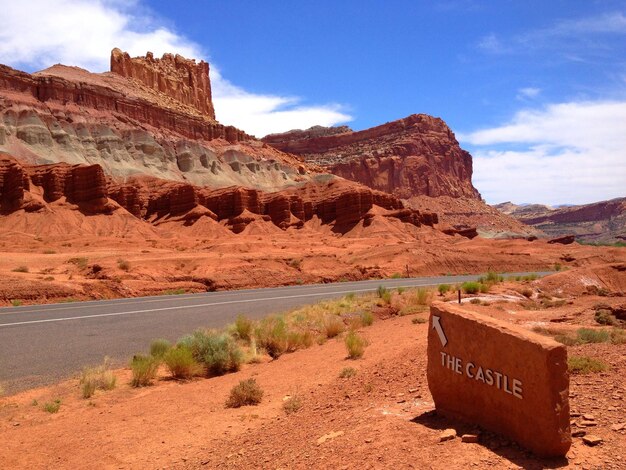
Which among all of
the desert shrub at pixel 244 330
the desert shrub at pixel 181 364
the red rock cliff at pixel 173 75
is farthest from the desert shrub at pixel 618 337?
the red rock cliff at pixel 173 75

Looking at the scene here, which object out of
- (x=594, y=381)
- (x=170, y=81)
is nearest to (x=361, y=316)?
(x=594, y=381)

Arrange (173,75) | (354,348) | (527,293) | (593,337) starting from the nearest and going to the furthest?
1. (593,337)
2. (354,348)
3. (527,293)
4. (173,75)

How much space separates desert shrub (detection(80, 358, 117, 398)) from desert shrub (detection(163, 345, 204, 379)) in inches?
45.6

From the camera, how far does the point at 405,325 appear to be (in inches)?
583

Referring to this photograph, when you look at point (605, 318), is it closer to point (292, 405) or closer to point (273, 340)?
point (273, 340)

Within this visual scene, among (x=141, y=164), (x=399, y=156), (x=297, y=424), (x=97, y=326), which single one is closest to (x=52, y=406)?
(x=297, y=424)

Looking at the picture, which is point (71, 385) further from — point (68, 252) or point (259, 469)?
point (68, 252)

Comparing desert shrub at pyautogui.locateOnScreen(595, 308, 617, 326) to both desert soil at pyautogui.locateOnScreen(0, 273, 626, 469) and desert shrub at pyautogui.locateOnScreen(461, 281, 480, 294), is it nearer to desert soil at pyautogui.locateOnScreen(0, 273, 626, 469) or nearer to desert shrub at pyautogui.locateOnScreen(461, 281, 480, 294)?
→ desert soil at pyautogui.locateOnScreen(0, 273, 626, 469)

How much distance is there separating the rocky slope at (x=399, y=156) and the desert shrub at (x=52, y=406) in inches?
4899

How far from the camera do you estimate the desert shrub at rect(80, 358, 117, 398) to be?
933 centimetres

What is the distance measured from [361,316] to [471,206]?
13136 cm

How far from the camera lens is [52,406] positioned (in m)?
8.41

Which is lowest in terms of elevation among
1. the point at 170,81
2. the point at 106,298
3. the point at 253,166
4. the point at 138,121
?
the point at 106,298

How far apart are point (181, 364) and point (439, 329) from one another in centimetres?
658
